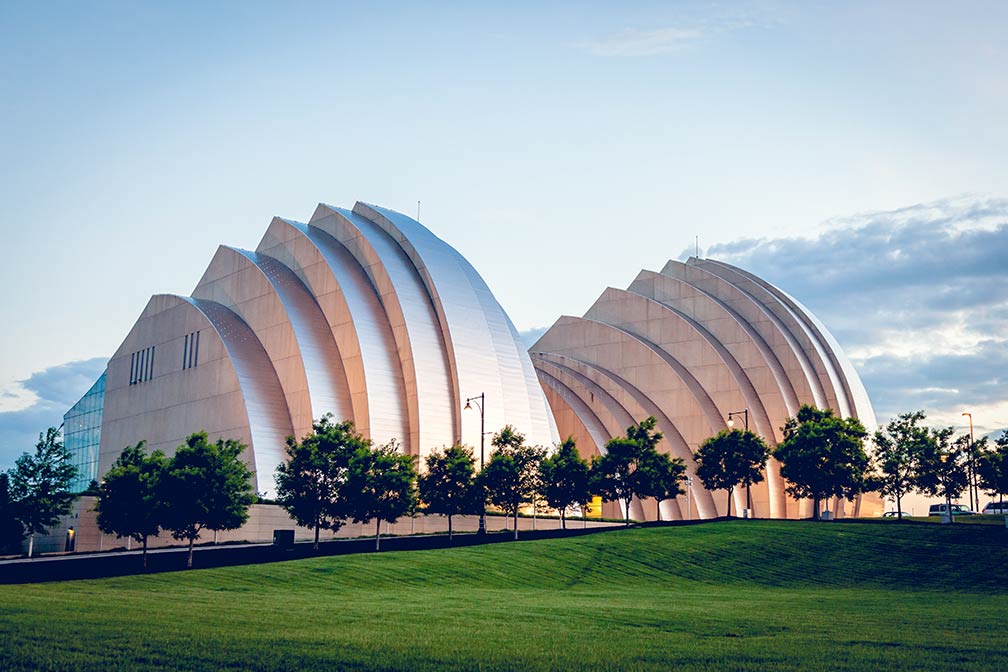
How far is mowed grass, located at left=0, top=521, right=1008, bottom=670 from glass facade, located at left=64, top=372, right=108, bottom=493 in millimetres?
50053

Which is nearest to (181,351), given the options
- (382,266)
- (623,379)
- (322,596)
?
(382,266)

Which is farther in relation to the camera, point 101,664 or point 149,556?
point 149,556

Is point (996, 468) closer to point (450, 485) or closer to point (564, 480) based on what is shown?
point (564, 480)

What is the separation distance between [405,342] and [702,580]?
27798mm

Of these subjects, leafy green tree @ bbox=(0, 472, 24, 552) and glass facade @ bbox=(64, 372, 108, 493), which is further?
glass facade @ bbox=(64, 372, 108, 493)

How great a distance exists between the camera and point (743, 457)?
58.8m

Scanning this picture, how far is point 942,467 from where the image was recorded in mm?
63219

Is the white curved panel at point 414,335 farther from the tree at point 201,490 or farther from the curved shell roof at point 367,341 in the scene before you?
the tree at point 201,490

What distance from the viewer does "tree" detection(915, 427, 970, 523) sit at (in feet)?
207

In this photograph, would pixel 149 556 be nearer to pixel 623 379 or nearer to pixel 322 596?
pixel 322 596

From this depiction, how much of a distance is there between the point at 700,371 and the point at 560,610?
183 feet

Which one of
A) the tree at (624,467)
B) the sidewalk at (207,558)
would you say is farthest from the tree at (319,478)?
the tree at (624,467)

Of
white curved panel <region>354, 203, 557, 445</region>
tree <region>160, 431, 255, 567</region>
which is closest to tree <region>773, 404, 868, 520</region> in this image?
white curved panel <region>354, 203, 557, 445</region>

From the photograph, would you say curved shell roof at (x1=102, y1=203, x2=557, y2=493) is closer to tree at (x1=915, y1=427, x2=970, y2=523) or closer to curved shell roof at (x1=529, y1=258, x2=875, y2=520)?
curved shell roof at (x1=529, y1=258, x2=875, y2=520)
